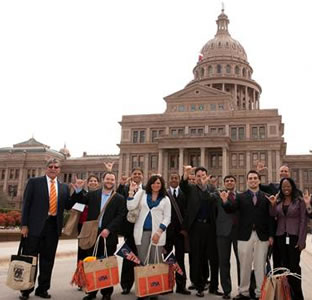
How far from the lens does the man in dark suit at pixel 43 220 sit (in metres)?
6.66

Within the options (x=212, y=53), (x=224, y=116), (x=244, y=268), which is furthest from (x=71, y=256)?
(x=212, y=53)

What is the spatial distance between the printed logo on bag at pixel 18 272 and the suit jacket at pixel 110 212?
150 cm

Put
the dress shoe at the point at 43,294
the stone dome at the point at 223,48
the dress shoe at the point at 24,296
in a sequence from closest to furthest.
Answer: the dress shoe at the point at 24,296, the dress shoe at the point at 43,294, the stone dome at the point at 223,48

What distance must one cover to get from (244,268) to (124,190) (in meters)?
3.11

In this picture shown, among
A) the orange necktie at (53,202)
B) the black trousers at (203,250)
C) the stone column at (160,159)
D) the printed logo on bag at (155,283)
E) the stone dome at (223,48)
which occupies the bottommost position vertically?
the printed logo on bag at (155,283)

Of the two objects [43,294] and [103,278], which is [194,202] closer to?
[103,278]

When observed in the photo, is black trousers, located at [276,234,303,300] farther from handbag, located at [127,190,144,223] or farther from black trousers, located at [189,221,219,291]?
handbag, located at [127,190,144,223]

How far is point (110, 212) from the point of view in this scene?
7.02 m

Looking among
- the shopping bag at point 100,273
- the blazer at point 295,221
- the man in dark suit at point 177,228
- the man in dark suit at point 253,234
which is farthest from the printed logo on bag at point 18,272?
the blazer at point 295,221

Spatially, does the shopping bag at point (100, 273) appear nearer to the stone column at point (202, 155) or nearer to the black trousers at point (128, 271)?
the black trousers at point (128, 271)

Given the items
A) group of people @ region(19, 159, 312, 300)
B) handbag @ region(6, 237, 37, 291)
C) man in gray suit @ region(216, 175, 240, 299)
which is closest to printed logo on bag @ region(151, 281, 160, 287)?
group of people @ region(19, 159, 312, 300)

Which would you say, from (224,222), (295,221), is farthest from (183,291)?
(295,221)

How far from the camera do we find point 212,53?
7856cm

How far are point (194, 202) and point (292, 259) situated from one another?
2163mm
